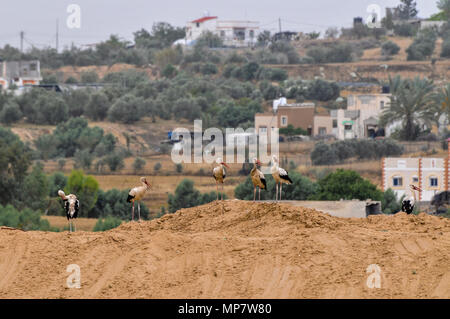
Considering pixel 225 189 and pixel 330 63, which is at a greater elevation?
pixel 330 63

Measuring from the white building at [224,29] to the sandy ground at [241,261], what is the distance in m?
136

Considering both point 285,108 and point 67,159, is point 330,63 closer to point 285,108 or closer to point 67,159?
point 285,108

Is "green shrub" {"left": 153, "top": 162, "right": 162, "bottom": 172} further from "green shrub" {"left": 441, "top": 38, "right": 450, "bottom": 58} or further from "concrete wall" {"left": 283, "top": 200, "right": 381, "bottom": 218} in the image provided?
"green shrub" {"left": 441, "top": 38, "right": 450, "bottom": 58}

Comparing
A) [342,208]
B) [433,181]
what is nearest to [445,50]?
[433,181]

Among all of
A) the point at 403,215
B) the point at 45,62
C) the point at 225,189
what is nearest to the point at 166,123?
the point at 225,189

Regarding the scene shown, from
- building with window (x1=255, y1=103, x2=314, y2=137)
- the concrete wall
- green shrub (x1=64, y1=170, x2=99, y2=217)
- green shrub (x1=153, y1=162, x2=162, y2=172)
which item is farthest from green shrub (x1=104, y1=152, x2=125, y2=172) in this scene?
the concrete wall

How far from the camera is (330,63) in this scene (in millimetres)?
125062

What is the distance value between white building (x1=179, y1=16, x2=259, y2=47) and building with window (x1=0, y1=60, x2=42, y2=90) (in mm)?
41393

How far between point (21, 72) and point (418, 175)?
6782cm

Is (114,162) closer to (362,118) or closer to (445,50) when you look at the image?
(362,118)

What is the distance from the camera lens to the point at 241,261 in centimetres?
1435

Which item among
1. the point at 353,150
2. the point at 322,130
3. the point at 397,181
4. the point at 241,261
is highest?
the point at 241,261

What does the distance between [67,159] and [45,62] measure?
209 feet

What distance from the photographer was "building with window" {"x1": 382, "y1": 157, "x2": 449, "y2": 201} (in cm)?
5312
